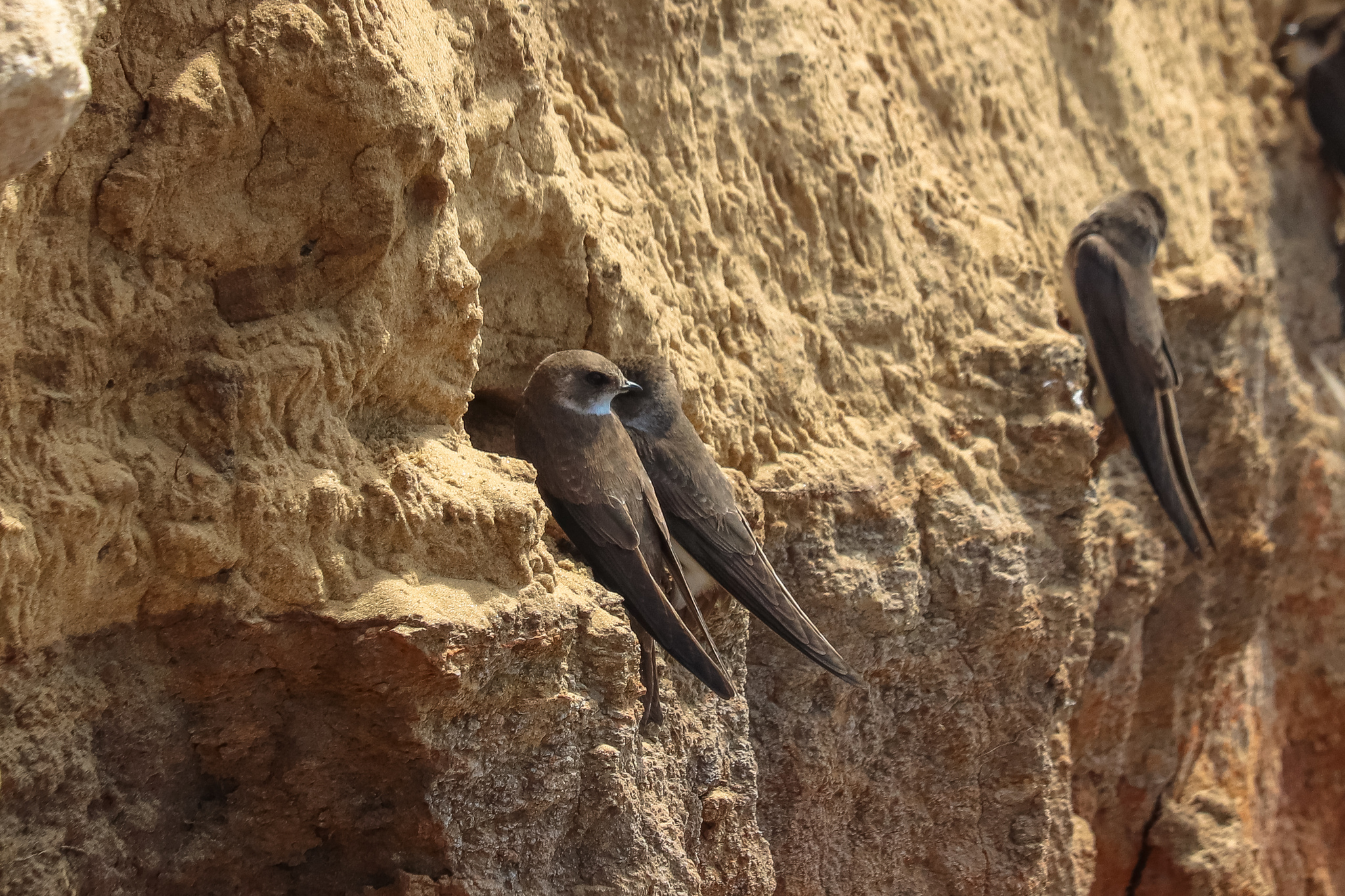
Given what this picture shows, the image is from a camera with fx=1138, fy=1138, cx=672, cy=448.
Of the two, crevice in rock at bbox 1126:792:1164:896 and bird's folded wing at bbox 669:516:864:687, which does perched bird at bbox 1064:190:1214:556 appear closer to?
crevice in rock at bbox 1126:792:1164:896

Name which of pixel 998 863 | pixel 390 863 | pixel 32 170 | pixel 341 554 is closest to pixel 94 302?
pixel 32 170

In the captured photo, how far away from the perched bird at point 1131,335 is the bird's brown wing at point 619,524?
2151 mm

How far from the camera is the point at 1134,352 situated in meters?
4.00

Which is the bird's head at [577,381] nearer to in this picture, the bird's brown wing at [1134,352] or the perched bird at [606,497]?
the perched bird at [606,497]

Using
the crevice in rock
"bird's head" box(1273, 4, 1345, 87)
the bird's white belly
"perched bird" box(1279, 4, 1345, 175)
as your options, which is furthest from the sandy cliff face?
"bird's head" box(1273, 4, 1345, 87)

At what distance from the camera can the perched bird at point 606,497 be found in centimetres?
240

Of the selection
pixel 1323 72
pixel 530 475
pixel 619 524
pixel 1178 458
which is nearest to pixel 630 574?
pixel 619 524

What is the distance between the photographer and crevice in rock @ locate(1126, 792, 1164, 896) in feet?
15.3

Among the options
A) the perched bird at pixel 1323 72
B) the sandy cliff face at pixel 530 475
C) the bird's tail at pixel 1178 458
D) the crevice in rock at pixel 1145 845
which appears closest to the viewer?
the sandy cliff face at pixel 530 475

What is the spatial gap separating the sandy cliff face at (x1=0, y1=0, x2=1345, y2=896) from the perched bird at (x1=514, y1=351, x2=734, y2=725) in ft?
0.38

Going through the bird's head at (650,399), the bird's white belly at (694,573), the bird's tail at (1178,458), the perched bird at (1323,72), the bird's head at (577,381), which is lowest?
the bird's white belly at (694,573)

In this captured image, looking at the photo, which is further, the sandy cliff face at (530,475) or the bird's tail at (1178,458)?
the bird's tail at (1178,458)

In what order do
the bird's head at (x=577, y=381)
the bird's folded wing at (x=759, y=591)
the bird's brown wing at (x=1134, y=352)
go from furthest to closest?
the bird's brown wing at (x=1134, y=352) → the bird's folded wing at (x=759, y=591) → the bird's head at (x=577, y=381)

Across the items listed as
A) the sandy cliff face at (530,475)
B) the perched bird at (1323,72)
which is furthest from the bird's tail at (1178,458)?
the perched bird at (1323,72)
